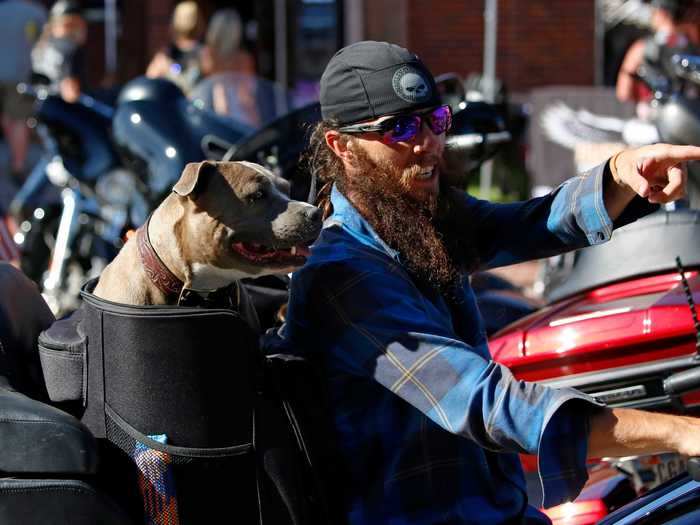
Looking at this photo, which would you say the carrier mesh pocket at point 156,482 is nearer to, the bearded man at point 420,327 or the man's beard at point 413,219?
the bearded man at point 420,327

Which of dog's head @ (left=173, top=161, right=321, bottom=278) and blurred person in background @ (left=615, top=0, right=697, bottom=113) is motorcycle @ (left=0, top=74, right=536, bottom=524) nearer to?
dog's head @ (left=173, top=161, right=321, bottom=278)

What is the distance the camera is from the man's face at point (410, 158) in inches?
101

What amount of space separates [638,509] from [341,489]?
62 centimetres

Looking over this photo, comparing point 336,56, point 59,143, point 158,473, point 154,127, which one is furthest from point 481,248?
point 59,143

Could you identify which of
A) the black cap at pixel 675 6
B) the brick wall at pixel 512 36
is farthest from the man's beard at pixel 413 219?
the brick wall at pixel 512 36

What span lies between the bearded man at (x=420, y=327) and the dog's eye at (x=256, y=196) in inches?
5.4

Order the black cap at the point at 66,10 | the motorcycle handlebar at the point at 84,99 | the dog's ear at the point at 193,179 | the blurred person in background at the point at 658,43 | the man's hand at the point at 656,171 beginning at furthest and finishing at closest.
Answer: the black cap at the point at 66,10, the motorcycle handlebar at the point at 84,99, the blurred person in background at the point at 658,43, the dog's ear at the point at 193,179, the man's hand at the point at 656,171

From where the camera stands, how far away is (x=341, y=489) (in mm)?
2445

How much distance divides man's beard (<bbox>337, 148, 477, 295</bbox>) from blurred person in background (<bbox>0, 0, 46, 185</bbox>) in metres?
9.88

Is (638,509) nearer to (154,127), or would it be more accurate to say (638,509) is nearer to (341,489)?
(341,489)

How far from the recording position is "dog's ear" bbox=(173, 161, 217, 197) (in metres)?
2.64

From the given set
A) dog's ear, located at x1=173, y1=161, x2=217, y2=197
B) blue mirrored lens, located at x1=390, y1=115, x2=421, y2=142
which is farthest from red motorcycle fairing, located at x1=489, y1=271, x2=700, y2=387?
dog's ear, located at x1=173, y1=161, x2=217, y2=197

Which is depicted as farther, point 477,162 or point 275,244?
point 477,162

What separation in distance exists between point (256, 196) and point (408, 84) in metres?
0.45
